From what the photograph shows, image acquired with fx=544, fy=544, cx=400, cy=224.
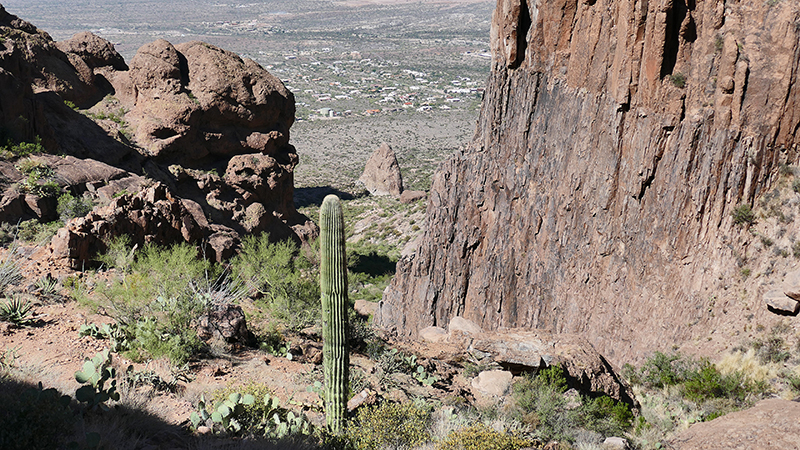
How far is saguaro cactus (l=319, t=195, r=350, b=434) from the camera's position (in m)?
8.97

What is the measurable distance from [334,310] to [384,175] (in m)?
49.0

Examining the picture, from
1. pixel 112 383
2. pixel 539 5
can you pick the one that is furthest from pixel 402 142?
pixel 112 383

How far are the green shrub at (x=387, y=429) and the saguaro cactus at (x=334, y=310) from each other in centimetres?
44

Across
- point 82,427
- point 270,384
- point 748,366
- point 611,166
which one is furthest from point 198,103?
point 748,366

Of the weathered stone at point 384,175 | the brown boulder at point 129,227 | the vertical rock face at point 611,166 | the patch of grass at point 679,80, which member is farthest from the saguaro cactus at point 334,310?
the weathered stone at point 384,175

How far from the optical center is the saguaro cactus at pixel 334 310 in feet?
29.4

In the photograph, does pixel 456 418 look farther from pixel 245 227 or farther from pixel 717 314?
pixel 245 227

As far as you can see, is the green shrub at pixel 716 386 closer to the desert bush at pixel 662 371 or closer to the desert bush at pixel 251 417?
the desert bush at pixel 662 371

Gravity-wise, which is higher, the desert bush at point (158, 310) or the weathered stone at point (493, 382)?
the desert bush at point (158, 310)

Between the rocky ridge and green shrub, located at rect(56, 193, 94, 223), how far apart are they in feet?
2.52

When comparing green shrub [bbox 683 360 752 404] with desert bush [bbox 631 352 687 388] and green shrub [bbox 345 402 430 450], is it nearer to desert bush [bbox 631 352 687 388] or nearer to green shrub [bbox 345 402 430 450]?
desert bush [bbox 631 352 687 388]

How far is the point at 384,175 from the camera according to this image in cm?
5766

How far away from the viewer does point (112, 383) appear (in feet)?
25.0

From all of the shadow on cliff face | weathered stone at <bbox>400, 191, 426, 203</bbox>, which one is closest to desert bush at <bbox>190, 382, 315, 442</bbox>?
the shadow on cliff face
